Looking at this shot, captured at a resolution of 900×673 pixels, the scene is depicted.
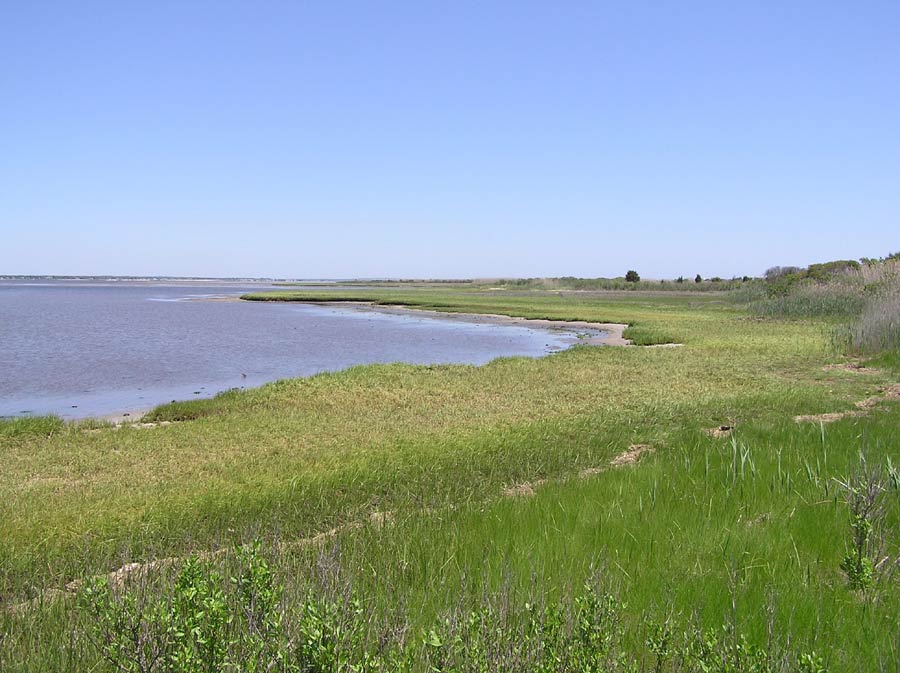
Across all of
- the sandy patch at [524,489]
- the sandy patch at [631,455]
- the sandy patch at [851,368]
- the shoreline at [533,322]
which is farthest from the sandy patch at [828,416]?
the shoreline at [533,322]

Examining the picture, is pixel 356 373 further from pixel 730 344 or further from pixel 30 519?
pixel 730 344

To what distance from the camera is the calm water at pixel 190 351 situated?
20.0 metres

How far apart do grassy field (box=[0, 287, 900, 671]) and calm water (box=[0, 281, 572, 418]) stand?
571 cm

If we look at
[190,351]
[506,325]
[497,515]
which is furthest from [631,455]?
[506,325]

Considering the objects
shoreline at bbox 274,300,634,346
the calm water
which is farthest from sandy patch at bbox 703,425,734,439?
shoreline at bbox 274,300,634,346

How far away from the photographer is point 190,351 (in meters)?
30.1

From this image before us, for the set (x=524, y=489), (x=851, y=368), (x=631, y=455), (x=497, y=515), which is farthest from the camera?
(x=851, y=368)

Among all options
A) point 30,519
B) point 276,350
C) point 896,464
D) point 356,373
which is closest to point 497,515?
point 896,464

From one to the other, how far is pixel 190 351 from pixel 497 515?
2603cm

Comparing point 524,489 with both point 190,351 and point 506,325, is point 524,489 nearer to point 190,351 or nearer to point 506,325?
point 190,351

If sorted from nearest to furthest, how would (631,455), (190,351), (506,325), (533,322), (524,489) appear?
(524,489) → (631,455) → (190,351) → (506,325) → (533,322)

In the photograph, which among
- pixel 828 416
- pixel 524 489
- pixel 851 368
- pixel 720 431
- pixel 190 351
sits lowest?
pixel 190 351

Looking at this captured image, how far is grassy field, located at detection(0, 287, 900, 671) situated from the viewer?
421 cm

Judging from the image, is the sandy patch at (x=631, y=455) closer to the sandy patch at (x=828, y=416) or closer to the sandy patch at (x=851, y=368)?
the sandy patch at (x=828, y=416)
